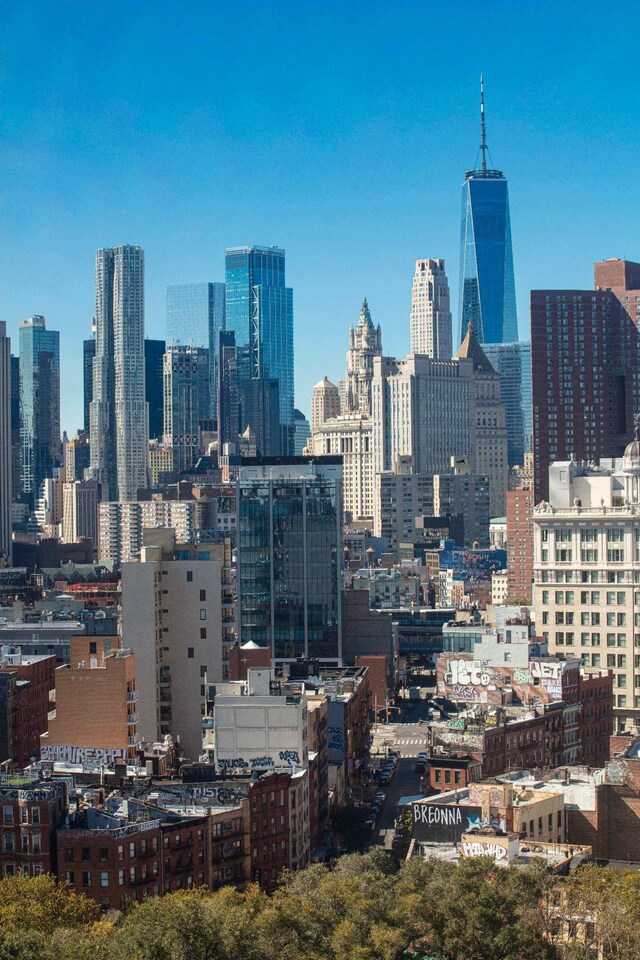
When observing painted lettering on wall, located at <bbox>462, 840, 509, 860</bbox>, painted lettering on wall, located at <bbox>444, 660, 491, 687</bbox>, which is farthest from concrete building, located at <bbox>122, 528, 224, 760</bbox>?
painted lettering on wall, located at <bbox>462, 840, 509, 860</bbox>

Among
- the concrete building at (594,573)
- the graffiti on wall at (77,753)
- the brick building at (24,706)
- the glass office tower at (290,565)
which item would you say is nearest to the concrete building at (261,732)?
the graffiti on wall at (77,753)

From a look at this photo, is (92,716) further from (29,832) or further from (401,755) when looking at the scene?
(401,755)

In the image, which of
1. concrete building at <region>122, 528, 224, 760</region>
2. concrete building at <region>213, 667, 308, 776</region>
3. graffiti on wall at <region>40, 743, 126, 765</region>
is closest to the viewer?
concrete building at <region>213, 667, 308, 776</region>

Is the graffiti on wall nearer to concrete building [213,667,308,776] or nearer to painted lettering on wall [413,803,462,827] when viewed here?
concrete building [213,667,308,776]

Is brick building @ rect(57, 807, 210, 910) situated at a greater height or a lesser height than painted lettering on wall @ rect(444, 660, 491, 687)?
lesser

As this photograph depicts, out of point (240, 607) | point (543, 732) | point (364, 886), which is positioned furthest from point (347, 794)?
point (240, 607)

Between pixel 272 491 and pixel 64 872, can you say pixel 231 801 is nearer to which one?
pixel 64 872
